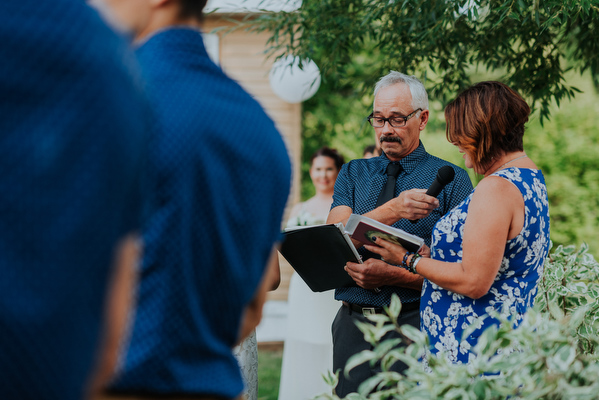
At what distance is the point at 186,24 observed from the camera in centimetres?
112

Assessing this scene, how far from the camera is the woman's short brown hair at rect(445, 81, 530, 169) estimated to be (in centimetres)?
213

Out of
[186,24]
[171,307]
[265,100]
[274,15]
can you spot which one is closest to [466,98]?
[186,24]

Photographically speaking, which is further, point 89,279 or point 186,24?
point 186,24

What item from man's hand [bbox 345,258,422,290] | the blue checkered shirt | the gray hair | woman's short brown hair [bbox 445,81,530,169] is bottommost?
man's hand [bbox 345,258,422,290]

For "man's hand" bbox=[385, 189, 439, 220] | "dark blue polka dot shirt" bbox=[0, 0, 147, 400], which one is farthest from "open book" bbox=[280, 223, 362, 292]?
"dark blue polka dot shirt" bbox=[0, 0, 147, 400]

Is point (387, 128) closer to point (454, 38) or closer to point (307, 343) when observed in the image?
point (454, 38)

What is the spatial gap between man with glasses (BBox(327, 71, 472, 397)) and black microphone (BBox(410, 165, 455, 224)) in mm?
178

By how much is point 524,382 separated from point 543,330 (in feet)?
0.60

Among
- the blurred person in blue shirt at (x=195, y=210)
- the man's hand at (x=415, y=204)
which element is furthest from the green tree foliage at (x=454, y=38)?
the blurred person in blue shirt at (x=195, y=210)

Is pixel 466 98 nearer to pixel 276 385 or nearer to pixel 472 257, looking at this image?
pixel 472 257

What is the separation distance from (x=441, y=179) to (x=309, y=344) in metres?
2.28

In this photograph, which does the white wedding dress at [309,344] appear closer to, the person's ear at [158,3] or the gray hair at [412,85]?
the gray hair at [412,85]

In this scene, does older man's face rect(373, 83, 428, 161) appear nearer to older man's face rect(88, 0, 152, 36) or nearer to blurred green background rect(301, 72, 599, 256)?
older man's face rect(88, 0, 152, 36)

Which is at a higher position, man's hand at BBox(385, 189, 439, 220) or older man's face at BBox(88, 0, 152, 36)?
older man's face at BBox(88, 0, 152, 36)
